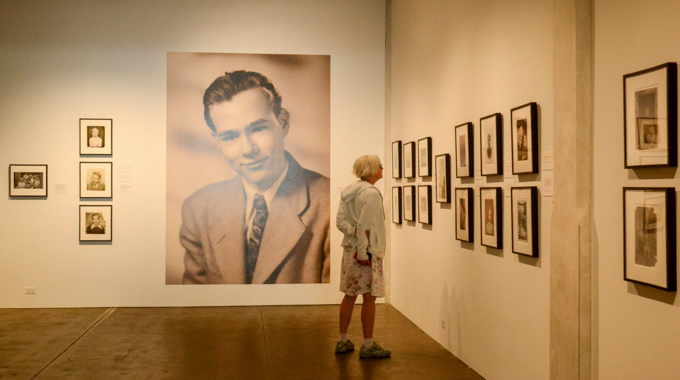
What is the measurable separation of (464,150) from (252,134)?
3.96m

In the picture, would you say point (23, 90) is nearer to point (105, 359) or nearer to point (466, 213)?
point (105, 359)

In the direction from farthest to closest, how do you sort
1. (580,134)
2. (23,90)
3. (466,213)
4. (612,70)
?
(23,90) → (466,213) → (580,134) → (612,70)

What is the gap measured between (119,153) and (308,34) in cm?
294

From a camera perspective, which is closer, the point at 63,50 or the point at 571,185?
the point at 571,185

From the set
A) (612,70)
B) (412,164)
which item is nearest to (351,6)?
(412,164)

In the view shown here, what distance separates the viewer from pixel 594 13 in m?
3.46

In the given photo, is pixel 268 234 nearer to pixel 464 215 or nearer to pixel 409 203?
pixel 409 203

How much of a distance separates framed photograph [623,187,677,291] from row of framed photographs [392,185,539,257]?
1074 mm

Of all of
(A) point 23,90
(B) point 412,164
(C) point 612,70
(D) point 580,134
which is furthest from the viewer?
(A) point 23,90

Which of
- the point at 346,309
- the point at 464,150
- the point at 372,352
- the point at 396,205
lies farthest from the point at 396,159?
the point at 372,352

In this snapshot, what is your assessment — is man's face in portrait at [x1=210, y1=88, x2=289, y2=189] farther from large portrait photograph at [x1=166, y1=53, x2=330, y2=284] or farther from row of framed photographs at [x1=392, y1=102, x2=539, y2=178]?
row of framed photographs at [x1=392, y1=102, x2=539, y2=178]

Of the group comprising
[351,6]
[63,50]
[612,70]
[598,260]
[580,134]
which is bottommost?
[598,260]

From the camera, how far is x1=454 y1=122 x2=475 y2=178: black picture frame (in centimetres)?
538

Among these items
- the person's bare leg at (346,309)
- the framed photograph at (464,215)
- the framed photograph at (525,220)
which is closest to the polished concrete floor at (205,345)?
the person's bare leg at (346,309)
